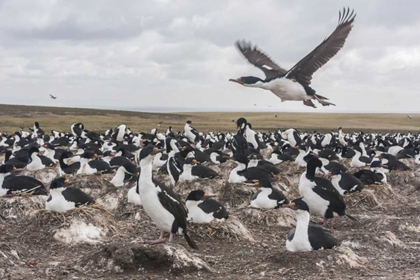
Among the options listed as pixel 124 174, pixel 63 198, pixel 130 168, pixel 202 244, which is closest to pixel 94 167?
pixel 124 174

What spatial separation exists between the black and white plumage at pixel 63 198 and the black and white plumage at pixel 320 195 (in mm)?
4929

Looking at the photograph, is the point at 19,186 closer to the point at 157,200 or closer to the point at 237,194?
the point at 157,200

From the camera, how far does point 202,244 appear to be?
416 inches

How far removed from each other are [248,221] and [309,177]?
5.79 ft

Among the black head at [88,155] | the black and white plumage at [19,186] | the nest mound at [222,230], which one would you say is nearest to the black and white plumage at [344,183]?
the nest mound at [222,230]

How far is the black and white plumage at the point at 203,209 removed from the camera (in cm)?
1099

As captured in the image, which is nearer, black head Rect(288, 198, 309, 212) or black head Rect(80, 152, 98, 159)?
black head Rect(288, 198, 309, 212)

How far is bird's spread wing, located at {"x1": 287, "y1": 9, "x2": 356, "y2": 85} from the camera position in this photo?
9.65m

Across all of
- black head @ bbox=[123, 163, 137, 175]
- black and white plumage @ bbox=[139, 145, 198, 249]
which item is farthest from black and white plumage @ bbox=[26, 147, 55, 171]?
black and white plumage @ bbox=[139, 145, 198, 249]

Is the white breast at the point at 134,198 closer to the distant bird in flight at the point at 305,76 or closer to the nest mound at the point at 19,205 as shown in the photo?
the nest mound at the point at 19,205

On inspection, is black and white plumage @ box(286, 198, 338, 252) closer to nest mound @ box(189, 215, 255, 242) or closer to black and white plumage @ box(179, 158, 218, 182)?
nest mound @ box(189, 215, 255, 242)

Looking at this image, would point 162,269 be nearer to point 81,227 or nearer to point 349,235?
point 81,227

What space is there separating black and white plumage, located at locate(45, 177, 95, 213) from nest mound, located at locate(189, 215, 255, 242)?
2.40 m

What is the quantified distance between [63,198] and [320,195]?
221 inches
